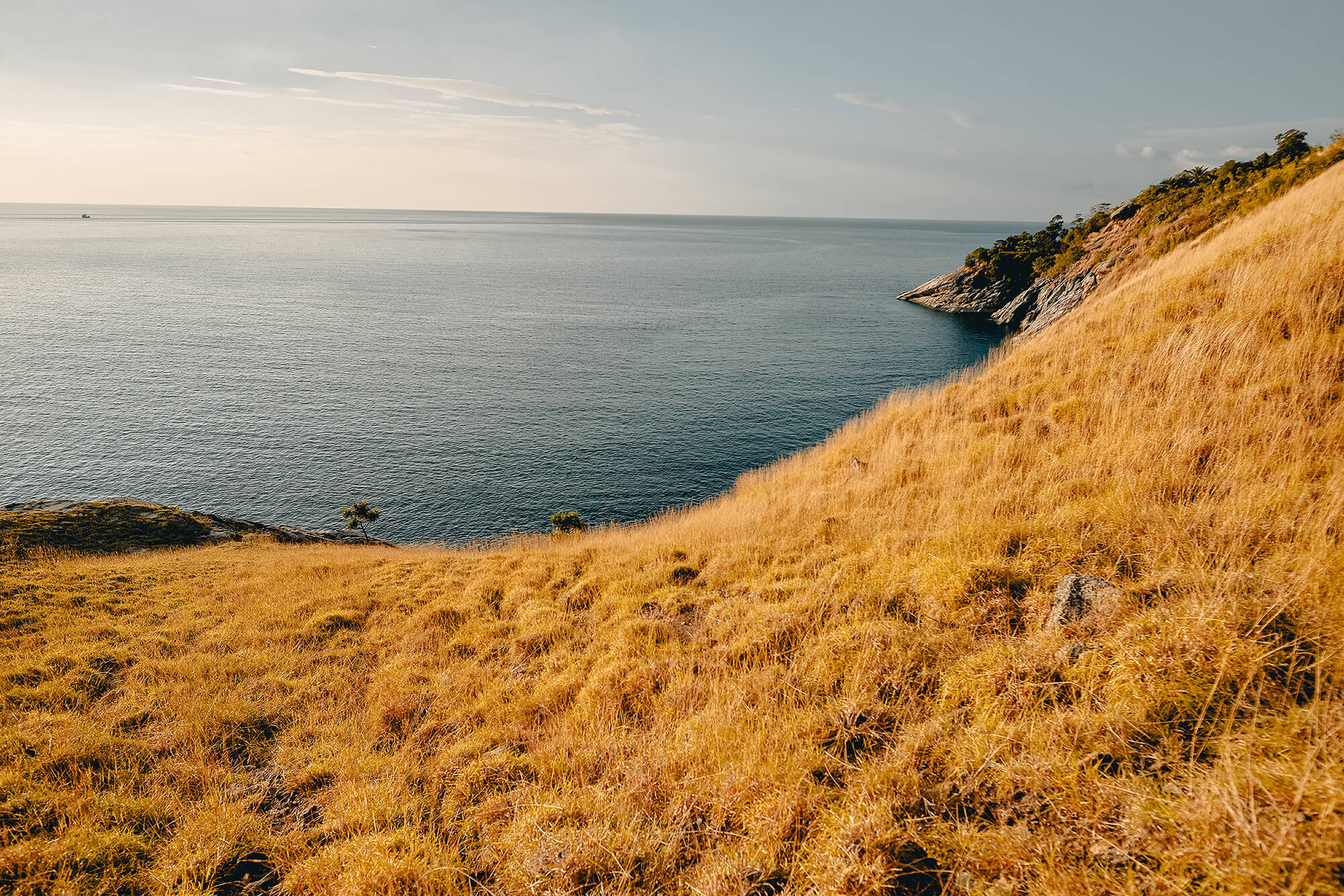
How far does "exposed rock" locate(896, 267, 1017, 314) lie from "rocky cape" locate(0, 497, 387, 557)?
320 feet

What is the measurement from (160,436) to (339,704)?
191ft

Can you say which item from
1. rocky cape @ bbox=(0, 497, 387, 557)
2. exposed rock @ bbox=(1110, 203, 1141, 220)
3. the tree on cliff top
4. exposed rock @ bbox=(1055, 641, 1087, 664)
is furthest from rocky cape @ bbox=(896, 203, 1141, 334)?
rocky cape @ bbox=(0, 497, 387, 557)

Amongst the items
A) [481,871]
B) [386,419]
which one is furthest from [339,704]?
[386,419]

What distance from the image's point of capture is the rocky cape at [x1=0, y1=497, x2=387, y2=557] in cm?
2469

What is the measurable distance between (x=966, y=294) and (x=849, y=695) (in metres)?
109

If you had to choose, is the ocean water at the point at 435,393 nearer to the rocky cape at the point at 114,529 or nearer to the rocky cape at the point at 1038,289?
the rocky cape at the point at 1038,289

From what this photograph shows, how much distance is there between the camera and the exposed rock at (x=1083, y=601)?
545 cm

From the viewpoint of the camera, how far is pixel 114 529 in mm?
27688

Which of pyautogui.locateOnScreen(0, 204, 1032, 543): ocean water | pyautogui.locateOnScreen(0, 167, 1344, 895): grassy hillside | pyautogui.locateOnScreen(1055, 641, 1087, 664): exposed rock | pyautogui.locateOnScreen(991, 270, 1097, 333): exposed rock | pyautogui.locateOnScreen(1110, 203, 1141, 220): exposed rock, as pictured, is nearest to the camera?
pyautogui.locateOnScreen(0, 167, 1344, 895): grassy hillside

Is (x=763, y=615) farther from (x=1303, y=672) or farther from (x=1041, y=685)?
(x=1303, y=672)

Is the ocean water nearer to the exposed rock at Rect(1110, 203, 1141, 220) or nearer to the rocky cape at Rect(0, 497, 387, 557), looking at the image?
the rocky cape at Rect(0, 497, 387, 557)

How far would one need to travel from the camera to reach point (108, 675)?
10352 millimetres

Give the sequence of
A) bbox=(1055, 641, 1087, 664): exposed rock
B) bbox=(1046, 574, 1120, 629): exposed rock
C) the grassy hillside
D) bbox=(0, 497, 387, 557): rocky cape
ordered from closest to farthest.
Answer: the grassy hillside, bbox=(1055, 641, 1087, 664): exposed rock, bbox=(1046, 574, 1120, 629): exposed rock, bbox=(0, 497, 387, 557): rocky cape

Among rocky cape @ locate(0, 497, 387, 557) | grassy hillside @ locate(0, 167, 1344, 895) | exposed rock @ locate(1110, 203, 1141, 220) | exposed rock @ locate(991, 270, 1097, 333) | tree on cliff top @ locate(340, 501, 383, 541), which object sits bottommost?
tree on cliff top @ locate(340, 501, 383, 541)
